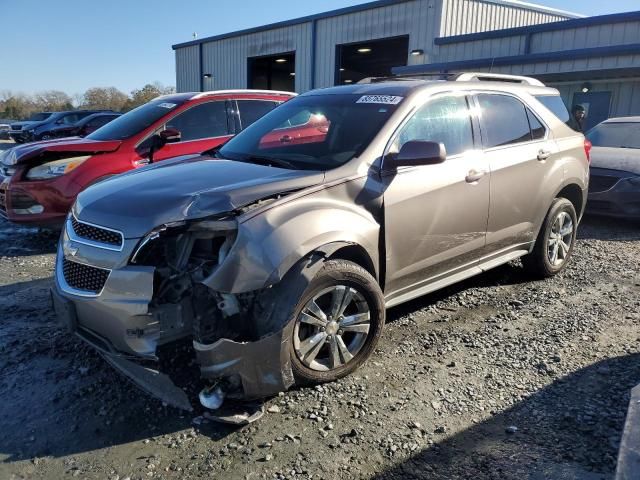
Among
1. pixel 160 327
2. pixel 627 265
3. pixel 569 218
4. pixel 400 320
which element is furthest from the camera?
pixel 627 265

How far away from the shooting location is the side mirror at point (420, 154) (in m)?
3.38

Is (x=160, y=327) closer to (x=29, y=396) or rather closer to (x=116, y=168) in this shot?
(x=29, y=396)

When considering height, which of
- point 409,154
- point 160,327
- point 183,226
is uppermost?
point 409,154

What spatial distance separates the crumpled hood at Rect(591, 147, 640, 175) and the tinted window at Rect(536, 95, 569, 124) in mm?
2921

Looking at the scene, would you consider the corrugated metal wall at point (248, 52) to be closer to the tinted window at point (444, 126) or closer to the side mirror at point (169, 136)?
the side mirror at point (169, 136)

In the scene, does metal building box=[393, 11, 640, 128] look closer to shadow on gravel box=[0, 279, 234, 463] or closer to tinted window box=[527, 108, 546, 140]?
tinted window box=[527, 108, 546, 140]

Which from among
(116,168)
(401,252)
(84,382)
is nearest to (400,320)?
(401,252)

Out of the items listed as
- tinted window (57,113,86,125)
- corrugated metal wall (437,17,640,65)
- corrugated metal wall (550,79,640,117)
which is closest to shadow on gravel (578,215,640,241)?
corrugated metal wall (550,79,640,117)

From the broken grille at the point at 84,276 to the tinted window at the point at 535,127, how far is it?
383cm

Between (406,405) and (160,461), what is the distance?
1.38 metres

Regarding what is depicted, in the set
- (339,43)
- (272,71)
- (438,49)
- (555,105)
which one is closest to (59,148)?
(555,105)

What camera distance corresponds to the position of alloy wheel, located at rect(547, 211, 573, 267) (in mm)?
5148

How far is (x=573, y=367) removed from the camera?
349cm

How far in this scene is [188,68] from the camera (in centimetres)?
2808
